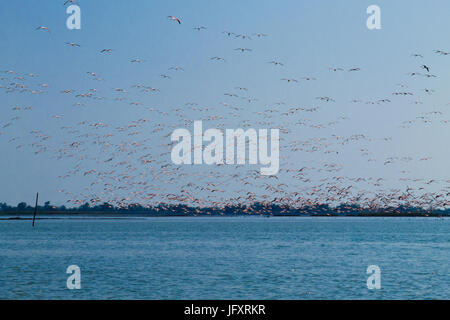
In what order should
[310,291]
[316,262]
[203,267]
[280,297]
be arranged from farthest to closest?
[316,262] → [203,267] → [310,291] → [280,297]

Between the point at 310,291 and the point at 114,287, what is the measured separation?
46.8ft

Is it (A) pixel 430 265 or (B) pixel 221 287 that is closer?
(B) pixel 221 287

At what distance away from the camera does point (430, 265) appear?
215ft

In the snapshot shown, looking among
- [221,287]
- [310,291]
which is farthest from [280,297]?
[221,287]

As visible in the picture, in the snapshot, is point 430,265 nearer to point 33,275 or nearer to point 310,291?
point 310,291

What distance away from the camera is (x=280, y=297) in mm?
41156
